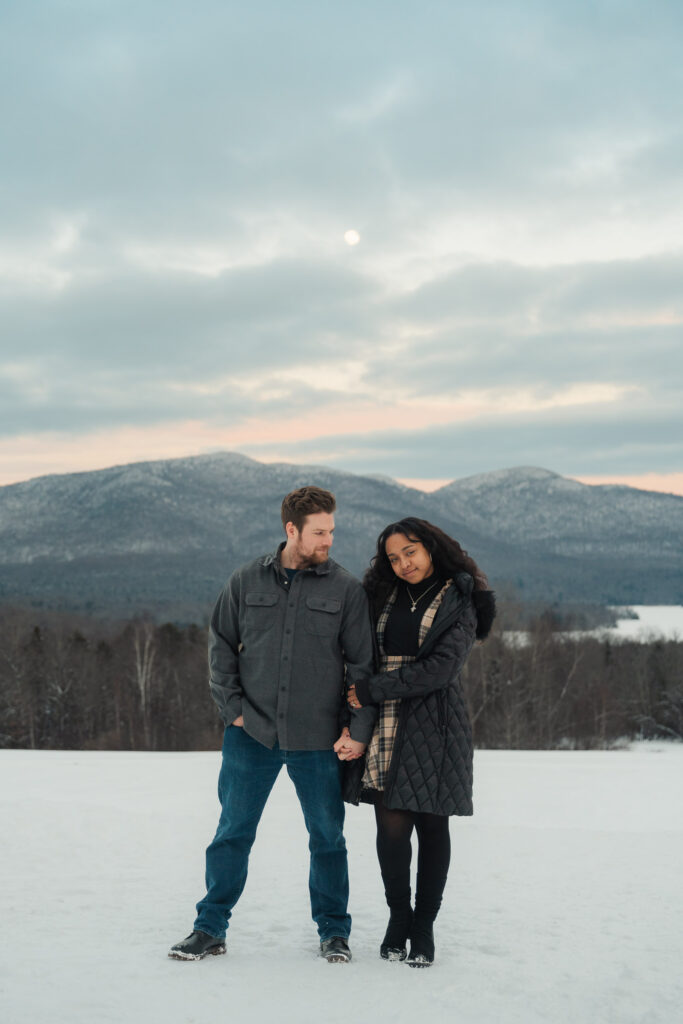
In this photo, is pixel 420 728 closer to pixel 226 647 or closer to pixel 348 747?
pixel 348 747

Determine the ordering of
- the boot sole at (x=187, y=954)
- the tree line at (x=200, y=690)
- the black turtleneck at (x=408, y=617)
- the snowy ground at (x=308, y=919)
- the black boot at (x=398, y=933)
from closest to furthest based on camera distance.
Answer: the snowy ground at (x=308, y=919), the boot sole at (x=187, y=954), the black boot at (x=398, y=933), the black turtleneck at (x=408, y=617), the tree line at (x=200, y=690)

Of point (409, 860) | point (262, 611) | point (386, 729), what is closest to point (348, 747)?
point (386, 729)

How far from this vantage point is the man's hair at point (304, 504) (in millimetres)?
3748

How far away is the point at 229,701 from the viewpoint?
378 cm

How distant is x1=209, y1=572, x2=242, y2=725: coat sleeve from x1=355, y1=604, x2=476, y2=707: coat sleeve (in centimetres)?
55

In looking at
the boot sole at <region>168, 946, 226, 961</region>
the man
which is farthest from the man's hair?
the boot sole at <region>168, 946, 226, 961</region>

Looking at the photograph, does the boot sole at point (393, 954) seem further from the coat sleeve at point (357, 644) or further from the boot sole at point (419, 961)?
the coat sleeve at point (357, 644)

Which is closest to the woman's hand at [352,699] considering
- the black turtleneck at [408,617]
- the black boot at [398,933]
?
the black turtleneck at [408,617]

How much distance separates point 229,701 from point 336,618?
56 cm

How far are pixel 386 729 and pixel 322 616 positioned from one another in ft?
1.73

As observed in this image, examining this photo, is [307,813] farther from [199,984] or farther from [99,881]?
[99,881]

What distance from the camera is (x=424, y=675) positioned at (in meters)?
3.59

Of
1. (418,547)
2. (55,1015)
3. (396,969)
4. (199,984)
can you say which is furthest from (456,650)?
(55,1015)

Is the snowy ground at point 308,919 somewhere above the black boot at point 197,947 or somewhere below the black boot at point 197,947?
below
